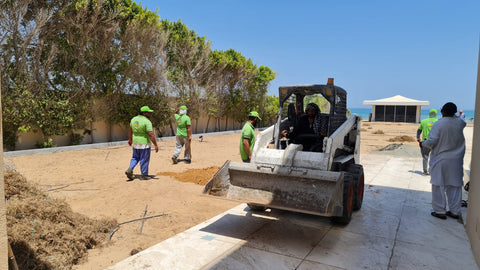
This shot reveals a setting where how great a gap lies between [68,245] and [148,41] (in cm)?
1381

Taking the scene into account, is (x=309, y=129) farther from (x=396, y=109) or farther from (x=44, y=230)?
(x=396, y=109)

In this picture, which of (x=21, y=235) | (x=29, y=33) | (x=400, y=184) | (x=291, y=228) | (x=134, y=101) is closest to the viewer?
(x=21, y=235)

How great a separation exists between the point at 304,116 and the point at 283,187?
196 centimetres

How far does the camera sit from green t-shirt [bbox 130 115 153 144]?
7.43 metres

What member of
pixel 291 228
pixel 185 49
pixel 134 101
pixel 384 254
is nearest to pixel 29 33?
pixel 134 101

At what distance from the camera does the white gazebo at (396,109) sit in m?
40.8

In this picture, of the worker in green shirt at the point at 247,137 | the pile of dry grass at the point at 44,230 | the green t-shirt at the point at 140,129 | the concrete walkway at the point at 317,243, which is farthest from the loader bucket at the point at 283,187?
the green t-shirt at the point at 140,129

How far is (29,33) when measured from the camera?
11.5 meters

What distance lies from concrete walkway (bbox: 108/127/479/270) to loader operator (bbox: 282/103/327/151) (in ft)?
4.41

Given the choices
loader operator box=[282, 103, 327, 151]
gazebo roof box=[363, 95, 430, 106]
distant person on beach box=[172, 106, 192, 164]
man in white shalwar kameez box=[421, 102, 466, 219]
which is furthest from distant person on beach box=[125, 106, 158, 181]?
gazebo roof box=[363, 95, 430, 106]

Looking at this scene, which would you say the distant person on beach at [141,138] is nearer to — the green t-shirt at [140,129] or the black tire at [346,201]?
the green t-shirt at [140,129]

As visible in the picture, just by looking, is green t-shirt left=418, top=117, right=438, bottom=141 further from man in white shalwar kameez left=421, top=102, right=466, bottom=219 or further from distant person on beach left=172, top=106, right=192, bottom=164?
distant person on beach left=172, top=106, right=192, bottom=164

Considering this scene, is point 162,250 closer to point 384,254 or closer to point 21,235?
point 21,235

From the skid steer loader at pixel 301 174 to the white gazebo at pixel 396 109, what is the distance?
39126mm
